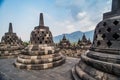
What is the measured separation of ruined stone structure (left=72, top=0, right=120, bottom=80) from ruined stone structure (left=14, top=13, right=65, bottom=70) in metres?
4.86

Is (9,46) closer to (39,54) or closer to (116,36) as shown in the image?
(39,54)

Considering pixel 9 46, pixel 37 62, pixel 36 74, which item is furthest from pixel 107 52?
pixel 9 46

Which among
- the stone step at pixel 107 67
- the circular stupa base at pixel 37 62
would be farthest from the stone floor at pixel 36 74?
the stone step at pixel 107 67

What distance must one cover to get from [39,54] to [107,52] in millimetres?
6412

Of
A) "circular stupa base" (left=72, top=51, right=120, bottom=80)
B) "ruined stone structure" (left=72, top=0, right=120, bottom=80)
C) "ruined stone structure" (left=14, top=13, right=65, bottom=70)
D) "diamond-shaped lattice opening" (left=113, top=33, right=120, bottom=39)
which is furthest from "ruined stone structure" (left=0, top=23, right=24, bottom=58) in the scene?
"diamond-shaped lattice opening" (left=113, top=33, right=120, bottom=39)

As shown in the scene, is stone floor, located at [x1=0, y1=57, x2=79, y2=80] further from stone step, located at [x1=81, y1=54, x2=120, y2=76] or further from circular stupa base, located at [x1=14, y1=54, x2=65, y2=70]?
stone step, located at [x1=81, y1=54, x2=120, y2=76]

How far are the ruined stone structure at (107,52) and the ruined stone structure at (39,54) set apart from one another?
4859mm

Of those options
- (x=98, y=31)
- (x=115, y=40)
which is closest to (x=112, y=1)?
(x=98, y=31)

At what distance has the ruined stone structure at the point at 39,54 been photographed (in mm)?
10742

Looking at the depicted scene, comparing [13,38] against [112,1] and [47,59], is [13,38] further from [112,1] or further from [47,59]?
[112,1]

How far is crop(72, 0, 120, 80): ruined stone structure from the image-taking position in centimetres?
518

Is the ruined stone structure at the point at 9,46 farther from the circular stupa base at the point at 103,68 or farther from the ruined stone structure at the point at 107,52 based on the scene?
the circular stupa base at the point at 103,68

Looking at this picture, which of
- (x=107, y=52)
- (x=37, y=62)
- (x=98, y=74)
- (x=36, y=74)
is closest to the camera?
(x=98, y=74)

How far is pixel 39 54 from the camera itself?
1112 centimetres
